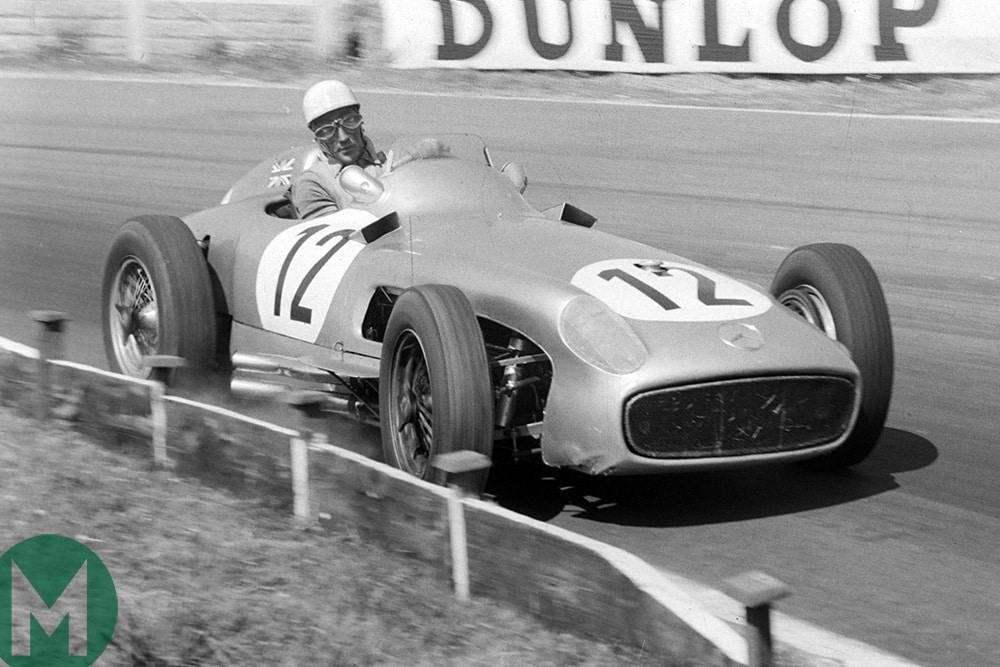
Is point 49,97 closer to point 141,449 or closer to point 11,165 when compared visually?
point 11,165

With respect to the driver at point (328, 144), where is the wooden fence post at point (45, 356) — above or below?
below

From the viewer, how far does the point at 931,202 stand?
11.1 metres

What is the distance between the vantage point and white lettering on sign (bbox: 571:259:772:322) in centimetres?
525

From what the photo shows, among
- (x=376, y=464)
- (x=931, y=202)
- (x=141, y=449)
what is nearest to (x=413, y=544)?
(x=376, y=464)

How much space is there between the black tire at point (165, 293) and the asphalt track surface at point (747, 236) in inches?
33.2

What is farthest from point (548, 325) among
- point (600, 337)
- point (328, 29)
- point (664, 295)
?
point (328, 29)

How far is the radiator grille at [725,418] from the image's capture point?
4.97 metres

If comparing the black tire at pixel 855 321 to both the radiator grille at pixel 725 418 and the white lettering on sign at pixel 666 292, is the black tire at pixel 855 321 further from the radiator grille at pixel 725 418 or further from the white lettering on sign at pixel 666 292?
the radiator grille at pixel 725 418

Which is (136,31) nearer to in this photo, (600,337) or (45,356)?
(45,356)

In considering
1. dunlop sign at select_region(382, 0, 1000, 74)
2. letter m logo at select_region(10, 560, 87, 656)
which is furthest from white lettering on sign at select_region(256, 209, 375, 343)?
dunlop sign at select_region(382, 0, 1000, 74)

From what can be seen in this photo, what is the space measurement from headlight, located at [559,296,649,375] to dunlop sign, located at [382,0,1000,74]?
28.3 feet

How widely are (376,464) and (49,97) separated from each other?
13681mm

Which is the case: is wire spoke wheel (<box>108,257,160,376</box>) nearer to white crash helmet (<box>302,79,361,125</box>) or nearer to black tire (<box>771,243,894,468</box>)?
white crash helmet (<box>302,79,361,125</box>)

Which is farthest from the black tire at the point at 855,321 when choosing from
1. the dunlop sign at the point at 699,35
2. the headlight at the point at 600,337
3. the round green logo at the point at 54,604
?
the dunlop sign at the point at 699,35
